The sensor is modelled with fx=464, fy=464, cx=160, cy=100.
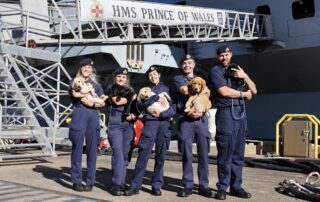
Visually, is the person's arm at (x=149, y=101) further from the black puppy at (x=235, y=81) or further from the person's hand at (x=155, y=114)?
the black puppy at (x=235, y=81)

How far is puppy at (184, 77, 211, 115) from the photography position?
19.4ft

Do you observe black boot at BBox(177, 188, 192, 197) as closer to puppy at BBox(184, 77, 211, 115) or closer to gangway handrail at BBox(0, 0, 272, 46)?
puppy at BBox(184, 77, 211, 115)

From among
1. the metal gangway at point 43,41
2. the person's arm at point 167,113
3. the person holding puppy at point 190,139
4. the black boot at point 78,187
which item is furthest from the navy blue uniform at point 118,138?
the metal gangway at point 43,41

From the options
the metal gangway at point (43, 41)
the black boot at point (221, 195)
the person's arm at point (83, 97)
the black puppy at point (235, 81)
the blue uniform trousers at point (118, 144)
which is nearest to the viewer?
the black boot at point (221, 195)

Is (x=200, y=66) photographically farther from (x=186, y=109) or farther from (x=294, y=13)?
(x=186, y=109)

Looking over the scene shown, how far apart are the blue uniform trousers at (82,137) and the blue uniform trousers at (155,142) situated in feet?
2.34

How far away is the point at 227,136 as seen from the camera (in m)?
5.89

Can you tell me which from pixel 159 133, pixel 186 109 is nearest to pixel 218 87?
pixel 186 109

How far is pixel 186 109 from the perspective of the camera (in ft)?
19.6

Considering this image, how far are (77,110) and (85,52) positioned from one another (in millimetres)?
18110

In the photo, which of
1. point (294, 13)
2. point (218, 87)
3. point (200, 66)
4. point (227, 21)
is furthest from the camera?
point (200, 66)

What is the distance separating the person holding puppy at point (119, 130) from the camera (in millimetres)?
6297

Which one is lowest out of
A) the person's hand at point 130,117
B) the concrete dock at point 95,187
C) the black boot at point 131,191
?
the concrete dock at point 95,187

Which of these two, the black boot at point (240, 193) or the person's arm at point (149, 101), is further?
the person's arm at point (149, 101)
